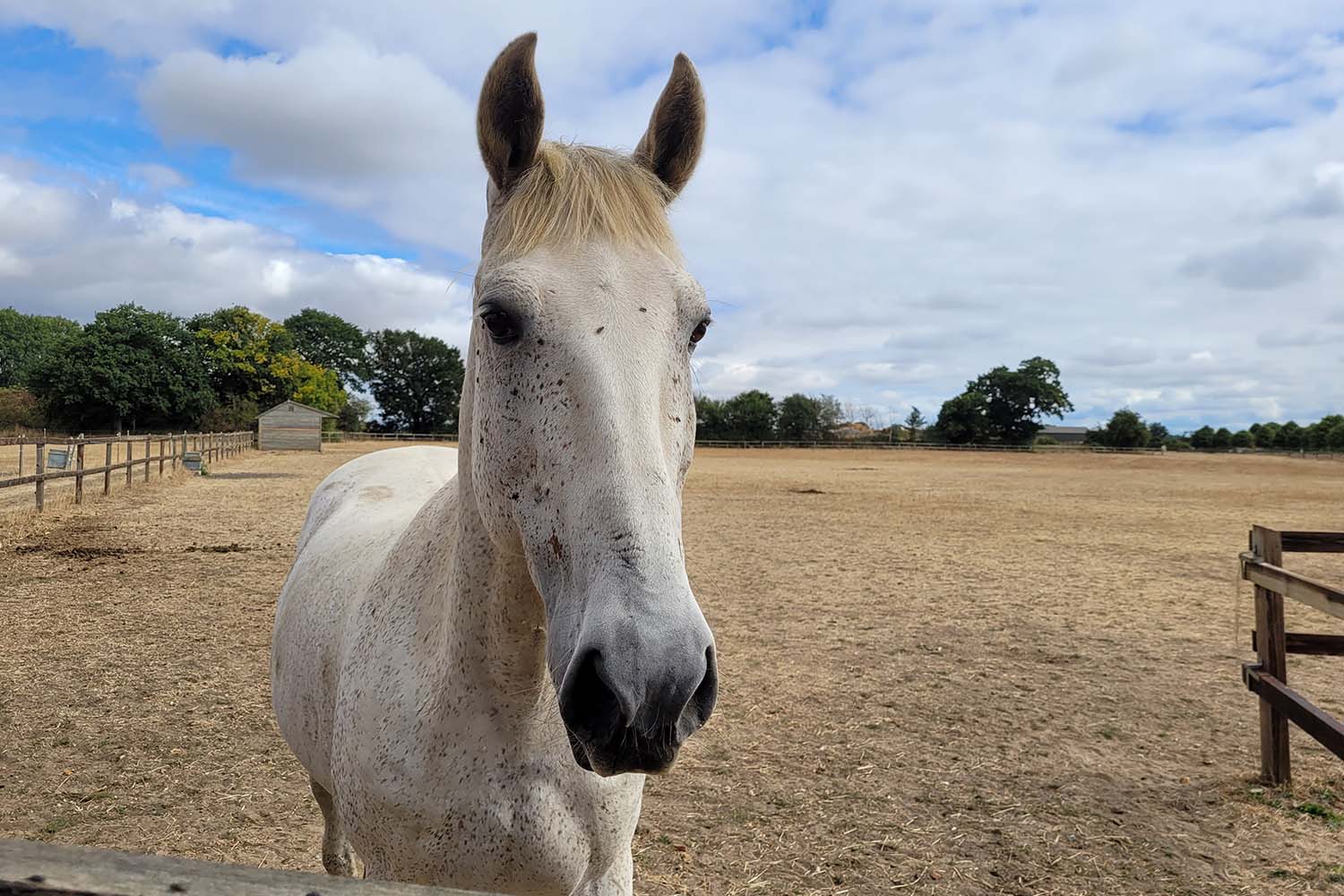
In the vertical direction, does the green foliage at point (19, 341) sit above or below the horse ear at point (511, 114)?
above

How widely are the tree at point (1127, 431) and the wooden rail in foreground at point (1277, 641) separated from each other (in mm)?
74614

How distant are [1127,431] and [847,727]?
249ft

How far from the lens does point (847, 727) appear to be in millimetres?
5246

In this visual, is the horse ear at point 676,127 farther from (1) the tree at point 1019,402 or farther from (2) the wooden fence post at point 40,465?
(1) the tree at point 1019,402

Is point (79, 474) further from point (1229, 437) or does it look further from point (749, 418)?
point (1229, 437)

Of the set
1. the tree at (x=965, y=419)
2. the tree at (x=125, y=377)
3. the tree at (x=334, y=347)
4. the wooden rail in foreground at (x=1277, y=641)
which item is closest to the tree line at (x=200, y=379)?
the tree at (x=125, y=377)

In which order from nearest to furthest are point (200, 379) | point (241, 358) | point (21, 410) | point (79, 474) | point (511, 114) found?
point (511, 114) → point (79, 474) → point (21, 410) → point (200, 379) → point (241, 358)

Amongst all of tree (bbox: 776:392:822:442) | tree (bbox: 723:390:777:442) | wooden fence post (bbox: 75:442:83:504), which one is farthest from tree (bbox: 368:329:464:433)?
wooden fence post (bbox: 75:442:83:504)

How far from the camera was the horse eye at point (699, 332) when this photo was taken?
1.67 m

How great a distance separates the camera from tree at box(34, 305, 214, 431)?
5072 cm

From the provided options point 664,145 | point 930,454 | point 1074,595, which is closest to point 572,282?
point 664,145

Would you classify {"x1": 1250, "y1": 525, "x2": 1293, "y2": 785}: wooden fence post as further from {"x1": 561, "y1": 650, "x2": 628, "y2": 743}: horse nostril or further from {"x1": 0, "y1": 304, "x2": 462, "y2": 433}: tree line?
{"x1": 0, "y1": 304, "x2": 462, "y2": 433}: tree line

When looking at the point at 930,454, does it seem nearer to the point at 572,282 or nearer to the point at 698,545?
the point at 698,545

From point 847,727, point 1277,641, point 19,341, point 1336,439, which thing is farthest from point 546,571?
point 19,341
